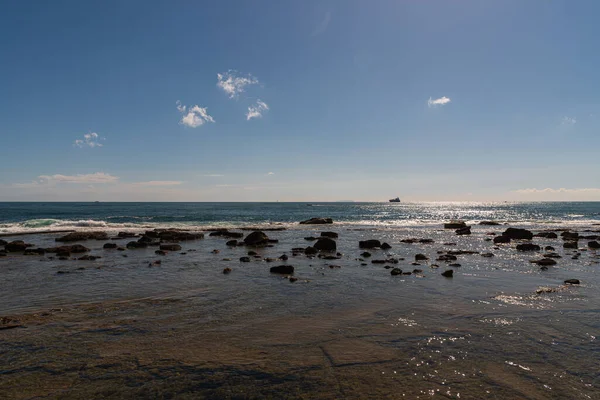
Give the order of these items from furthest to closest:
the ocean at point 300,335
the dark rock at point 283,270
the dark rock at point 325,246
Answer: the dark rock at point 325,246 < the dark rock at point 283,270 < the ocean at point 300,335

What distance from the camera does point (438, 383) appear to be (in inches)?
266

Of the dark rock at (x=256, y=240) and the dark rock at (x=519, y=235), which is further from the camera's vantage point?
the dark rock at (x=519, y=235)

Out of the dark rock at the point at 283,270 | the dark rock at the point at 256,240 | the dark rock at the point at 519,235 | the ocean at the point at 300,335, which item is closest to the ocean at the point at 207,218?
the dark rock at the point at 519,235

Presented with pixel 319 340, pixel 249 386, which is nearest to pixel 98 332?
pixel 249 386

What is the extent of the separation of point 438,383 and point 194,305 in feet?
28.9

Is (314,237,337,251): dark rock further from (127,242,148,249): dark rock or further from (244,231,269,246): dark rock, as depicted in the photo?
(127,242,148,249): dark rock

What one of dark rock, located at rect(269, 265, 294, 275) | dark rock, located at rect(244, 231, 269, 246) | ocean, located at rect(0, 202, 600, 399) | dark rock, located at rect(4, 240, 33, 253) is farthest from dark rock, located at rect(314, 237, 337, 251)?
dark rock, located at rect(4, 240, 33, 253)

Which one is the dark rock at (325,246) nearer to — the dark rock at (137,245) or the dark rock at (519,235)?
the dark rock at (137,245)

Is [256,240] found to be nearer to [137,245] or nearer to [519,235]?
[137,245]

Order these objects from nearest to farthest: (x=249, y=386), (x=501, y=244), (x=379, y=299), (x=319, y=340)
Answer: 1. (x=249, y=386)
2. (x=319, y=340)
3. (x=379, y=299)
4. (x=501, y=244)

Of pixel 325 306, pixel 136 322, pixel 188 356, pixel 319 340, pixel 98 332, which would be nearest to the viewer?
pixel 188 356

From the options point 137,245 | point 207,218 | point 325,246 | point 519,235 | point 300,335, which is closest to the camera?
point 300,335

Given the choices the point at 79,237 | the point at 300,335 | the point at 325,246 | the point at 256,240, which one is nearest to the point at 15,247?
the point at 79,237

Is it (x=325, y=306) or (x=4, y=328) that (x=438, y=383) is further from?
(x=4, y=328)
